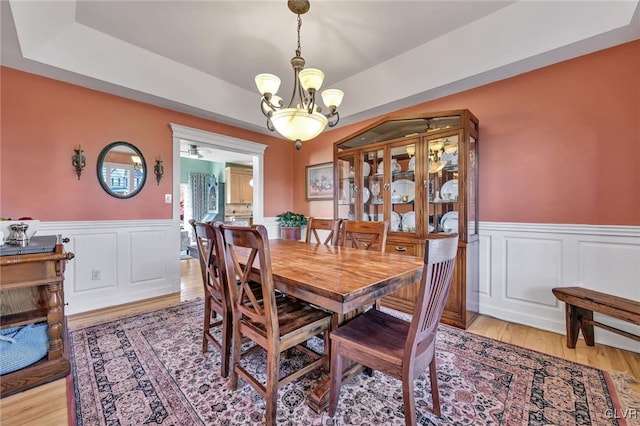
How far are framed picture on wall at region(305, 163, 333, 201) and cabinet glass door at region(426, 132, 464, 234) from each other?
1.79 metres

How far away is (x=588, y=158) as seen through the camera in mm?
2164

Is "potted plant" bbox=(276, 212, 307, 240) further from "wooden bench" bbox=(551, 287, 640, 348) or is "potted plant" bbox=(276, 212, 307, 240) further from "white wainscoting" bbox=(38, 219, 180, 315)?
"wooden bench" bbox=(551, 287, 640, 348)

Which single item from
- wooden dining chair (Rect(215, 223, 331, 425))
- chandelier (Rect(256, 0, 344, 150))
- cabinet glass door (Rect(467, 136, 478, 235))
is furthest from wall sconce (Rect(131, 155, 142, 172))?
cabinet glass door (Rect(467, 136, 478, 235))

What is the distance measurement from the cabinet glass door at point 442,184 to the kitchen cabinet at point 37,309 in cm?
279

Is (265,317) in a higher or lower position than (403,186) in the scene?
lower

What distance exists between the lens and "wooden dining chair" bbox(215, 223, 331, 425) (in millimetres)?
1227

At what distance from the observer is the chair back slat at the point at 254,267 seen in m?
1.19

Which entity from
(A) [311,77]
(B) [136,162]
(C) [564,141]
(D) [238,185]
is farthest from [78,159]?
(D) [238,185]

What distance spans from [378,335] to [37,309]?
2.00 metres

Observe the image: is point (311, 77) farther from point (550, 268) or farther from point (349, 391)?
point (550, 268)

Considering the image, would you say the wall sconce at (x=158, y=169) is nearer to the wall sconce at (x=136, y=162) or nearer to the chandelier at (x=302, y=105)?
the wall sconce at (x=136, y=162)

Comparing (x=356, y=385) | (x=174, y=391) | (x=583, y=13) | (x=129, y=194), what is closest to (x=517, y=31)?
(x=583, y=13)

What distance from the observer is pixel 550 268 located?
92.4 inches

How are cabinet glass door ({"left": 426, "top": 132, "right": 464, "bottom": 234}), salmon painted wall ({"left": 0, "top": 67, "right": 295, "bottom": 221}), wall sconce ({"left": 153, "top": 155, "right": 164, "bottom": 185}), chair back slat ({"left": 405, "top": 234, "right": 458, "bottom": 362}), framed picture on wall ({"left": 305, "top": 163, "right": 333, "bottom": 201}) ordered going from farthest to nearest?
framed picture on wall ({"left": 305, "top": 163, "right": 333, "bottom": 201}) → wall sconce ({"left": 153, "top": 155, "right": 164, "bottom": 185}) → cabinet glass door ({"left": 426, "top": 132, "right": 464, "bottom": 234}) → salmon painted wall ({"left": 0, "top": 67, "right": 295, "bottom": 221}) → chair back slat ({"left": 405, "top": 234, "right": 458, "bottom": 362})
